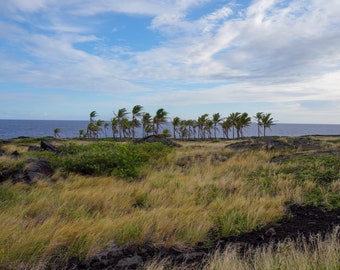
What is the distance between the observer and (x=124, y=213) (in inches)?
259

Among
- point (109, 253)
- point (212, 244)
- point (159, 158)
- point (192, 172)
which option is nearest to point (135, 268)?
point (109, 253)

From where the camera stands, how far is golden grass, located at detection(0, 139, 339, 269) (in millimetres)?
4551

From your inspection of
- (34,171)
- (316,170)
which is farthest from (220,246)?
(316,170)

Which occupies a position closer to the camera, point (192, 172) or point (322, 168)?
point (322, 168)

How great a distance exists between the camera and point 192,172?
12.8 m

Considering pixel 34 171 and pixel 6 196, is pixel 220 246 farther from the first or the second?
pixel 34 171

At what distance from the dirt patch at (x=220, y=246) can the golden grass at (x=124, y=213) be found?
0.59ft

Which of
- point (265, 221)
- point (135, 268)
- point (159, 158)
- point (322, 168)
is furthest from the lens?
point (159, 158)

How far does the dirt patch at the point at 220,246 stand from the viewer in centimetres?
432

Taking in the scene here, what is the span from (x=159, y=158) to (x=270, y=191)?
872 centimetres

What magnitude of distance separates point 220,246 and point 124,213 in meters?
2.42

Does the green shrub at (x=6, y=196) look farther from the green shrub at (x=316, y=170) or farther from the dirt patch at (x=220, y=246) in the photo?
the green shrub at (x=316, y=170)

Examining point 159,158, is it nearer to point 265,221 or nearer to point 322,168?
point 322,168

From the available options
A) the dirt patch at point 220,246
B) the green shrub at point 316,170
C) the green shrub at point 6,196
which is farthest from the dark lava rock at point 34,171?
the green shrub at point 316,170
